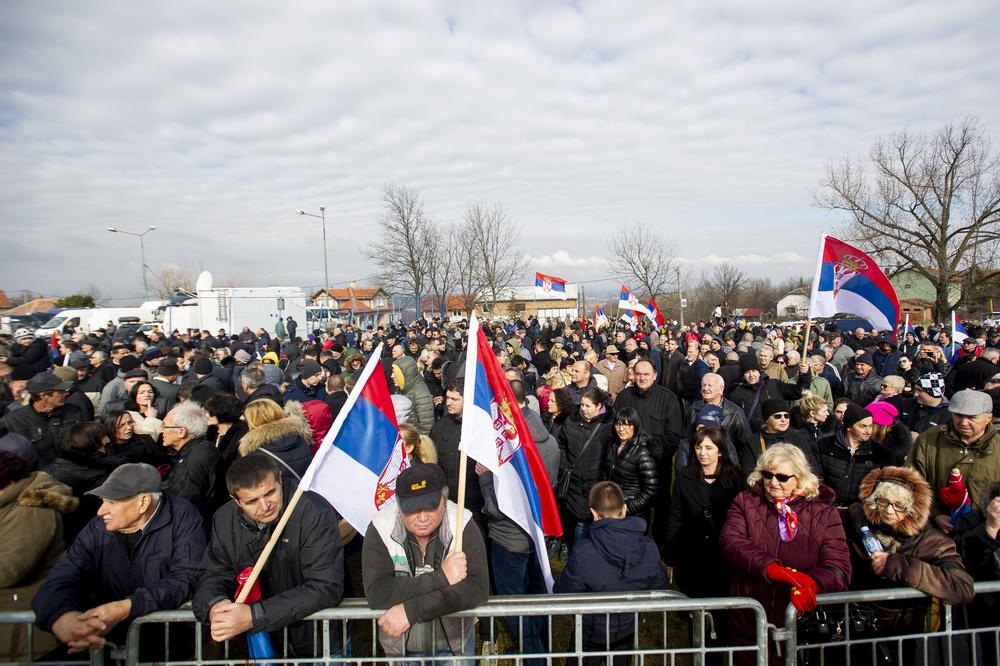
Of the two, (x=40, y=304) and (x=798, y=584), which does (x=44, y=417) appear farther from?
(x=40, y=304)

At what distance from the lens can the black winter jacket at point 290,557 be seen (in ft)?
9.88

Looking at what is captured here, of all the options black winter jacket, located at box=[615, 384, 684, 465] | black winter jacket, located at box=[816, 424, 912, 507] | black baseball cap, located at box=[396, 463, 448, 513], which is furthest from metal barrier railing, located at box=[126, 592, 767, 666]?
black winter jacket, located at box=[615, 384, 684, 465]

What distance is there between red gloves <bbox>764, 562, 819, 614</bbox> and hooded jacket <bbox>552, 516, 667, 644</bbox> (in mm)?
651

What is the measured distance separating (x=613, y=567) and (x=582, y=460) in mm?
1852

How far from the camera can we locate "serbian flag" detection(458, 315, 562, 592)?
11.6ft

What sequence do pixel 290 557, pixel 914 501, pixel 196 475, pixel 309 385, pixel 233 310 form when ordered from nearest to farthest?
pixel 290 557
pixel 914 501
pixel 196 475
pixel 309 385
pixel 233 310

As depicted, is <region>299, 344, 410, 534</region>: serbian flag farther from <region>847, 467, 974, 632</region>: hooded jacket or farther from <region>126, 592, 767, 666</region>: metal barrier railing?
<region>847, 467, 974, 632</region>: hooded jacket

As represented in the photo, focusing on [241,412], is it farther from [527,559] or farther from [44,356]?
[44,356]

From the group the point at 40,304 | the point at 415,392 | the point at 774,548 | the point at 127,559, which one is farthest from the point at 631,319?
the point at 40,304

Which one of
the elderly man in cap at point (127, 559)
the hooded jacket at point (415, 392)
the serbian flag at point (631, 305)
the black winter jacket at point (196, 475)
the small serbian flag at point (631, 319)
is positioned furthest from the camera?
the small serbian flag at point (631, 319)

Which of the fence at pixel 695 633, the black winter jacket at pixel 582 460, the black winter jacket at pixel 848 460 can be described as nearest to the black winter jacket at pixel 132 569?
the fence at pixel 695 633

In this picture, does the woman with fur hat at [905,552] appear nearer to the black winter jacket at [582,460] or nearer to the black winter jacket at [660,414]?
the black winter jacket at [582,460]

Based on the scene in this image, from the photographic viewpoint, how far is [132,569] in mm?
3223

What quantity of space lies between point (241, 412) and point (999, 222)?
3992cm
